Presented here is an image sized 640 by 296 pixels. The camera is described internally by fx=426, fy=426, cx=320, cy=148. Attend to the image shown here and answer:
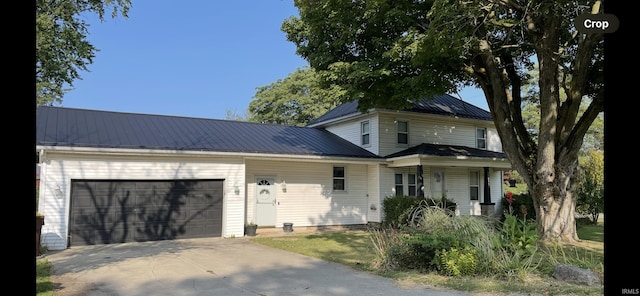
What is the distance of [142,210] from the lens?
45.3 ft

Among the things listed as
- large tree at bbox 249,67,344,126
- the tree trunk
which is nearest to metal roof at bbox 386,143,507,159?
the tree trunk

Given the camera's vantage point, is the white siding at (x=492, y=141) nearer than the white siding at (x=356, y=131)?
No

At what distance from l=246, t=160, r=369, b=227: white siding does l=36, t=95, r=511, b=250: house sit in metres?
0.04

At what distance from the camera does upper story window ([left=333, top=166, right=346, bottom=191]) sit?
18.4 metres

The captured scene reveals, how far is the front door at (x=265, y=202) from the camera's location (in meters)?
16.6

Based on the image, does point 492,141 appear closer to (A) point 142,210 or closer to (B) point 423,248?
(B) point 423,248

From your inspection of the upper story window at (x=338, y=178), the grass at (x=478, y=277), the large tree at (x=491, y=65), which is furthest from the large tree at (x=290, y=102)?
the grass at (x=478, y=277)

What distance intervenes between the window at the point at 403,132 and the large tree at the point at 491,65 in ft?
16.8

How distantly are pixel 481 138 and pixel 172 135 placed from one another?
15.0m

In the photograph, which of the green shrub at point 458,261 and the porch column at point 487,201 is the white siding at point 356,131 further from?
the green shrub at point 458,261

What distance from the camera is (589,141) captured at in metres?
44.2

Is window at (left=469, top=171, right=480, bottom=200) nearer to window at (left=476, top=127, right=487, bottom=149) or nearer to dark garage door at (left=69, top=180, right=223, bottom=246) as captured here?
window at (left=476, top=127, right=487, bottom=149)
